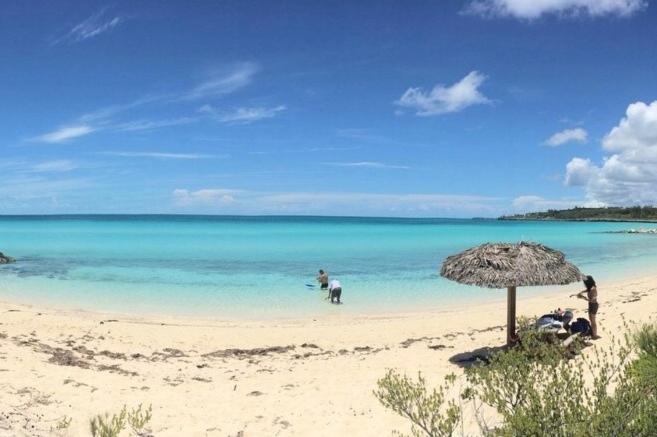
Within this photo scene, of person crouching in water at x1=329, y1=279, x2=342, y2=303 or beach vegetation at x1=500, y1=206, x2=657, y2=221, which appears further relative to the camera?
beach vegetation at x1=500, y1=206, x2=657, y2=221

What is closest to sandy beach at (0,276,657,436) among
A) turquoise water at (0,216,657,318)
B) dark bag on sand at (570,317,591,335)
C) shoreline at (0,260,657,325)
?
shoreline at (0,260,657,325)

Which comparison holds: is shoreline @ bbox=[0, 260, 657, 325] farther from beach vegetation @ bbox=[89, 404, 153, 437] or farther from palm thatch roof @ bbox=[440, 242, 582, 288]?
beach vegetation @ bbox=[89, 404, 153, 437]

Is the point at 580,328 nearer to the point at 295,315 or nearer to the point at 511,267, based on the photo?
the point at 511,267

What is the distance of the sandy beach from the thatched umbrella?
1652 mm

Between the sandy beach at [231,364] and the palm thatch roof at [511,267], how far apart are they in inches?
66.3

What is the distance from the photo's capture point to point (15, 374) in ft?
26.9

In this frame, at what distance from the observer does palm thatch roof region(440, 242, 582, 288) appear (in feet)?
30.0

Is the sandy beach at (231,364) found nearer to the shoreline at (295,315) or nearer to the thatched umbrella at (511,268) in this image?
the shoreline at (295,315)

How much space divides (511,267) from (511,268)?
0.08ft

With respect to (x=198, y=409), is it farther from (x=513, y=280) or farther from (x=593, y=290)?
(x=593, y=290)

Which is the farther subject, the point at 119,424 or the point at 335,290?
the point at 335,290

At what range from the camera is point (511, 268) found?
9.25 meters

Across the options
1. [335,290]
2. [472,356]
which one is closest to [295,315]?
[335,290]

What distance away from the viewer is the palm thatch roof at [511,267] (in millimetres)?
9141
